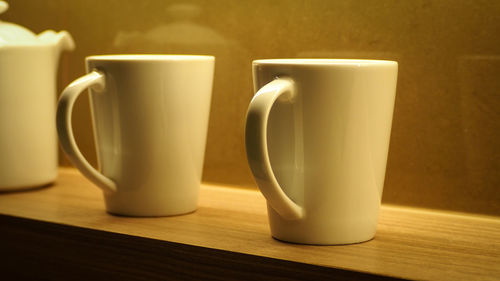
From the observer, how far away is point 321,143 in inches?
20.6

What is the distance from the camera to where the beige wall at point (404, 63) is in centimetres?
63

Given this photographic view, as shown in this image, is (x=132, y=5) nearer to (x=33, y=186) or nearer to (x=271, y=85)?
(x=33, y=186)

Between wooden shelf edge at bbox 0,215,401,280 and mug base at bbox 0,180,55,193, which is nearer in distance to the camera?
wooden shelf edge at bbox 0,215,401,280

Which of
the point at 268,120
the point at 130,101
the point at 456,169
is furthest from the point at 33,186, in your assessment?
the point at 456,169

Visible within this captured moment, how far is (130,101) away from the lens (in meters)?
0.61

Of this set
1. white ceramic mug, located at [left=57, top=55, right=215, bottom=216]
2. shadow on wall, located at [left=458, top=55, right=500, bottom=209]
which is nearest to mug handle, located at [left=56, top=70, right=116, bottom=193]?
white ceramic mug, located at [left=57, top=55, right=215, bottom=216]

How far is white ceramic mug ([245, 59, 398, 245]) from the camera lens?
51 cm

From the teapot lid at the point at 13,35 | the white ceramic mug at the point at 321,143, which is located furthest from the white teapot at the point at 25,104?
the white ceramic mug at the point at 321,143

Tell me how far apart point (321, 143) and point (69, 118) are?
0.76ft

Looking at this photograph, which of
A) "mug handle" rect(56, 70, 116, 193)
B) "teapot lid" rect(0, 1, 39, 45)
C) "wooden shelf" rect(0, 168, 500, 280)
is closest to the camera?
"wooden shelf" rect(0, 168, 500, 280)

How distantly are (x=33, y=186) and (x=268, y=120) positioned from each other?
0.35 m

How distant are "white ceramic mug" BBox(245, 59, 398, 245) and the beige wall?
0.12 meters

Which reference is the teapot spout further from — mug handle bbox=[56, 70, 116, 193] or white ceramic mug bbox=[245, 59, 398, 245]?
white ceramic mug bbox=[245, 59, 398, 245]

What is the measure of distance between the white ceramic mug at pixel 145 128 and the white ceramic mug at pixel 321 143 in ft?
0.35
